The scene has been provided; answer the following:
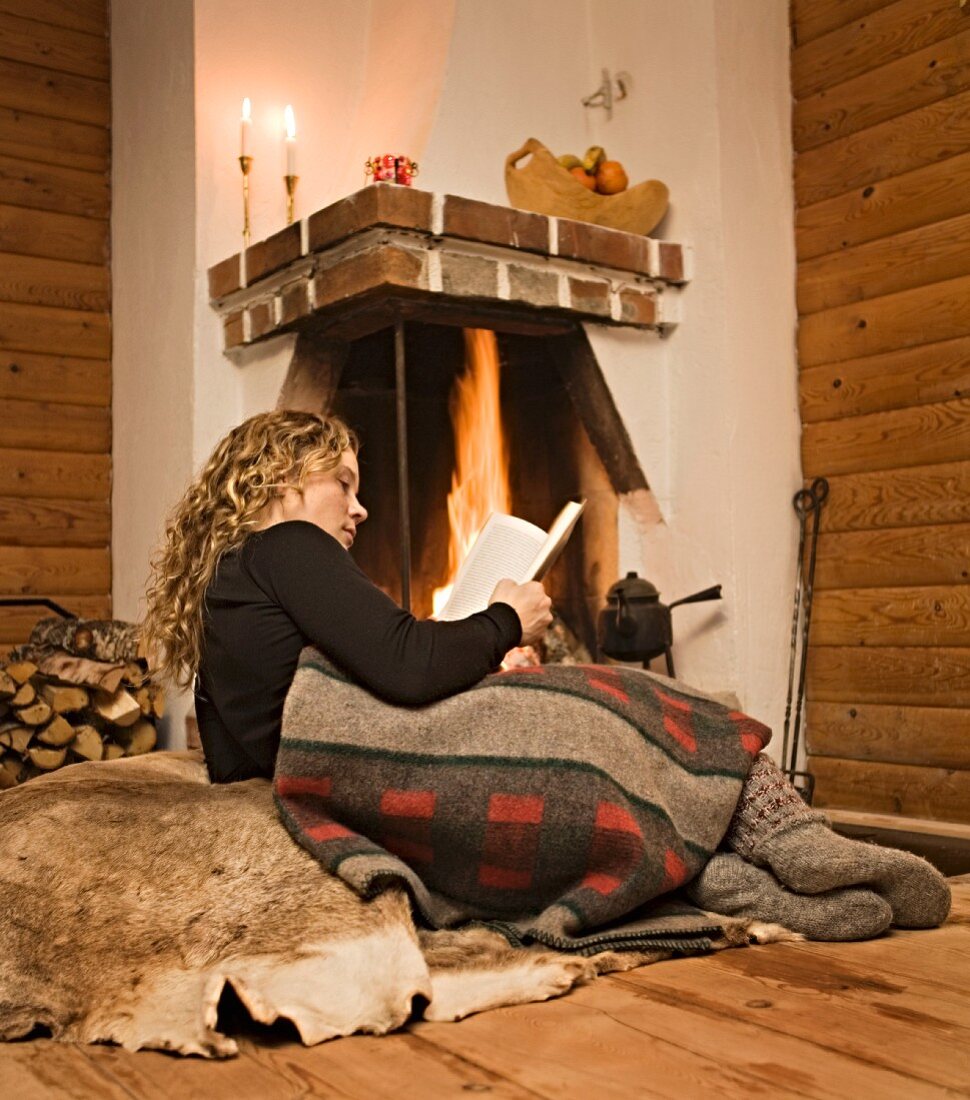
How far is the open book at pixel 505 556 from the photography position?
1790mm

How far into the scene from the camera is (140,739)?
3086mm

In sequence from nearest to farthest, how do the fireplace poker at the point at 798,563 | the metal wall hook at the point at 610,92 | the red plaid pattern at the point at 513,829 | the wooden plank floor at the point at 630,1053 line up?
the wooden plank floor at the point at 630,1053
the red plaid pattern at the point at 513,829
the fireplace poker at the point at 798,563
the metal wall hook at the point at 610,92

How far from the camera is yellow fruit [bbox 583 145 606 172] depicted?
3178 millimetres

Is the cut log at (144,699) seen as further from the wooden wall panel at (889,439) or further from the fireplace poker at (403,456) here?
the wooden wall panel at (889,439)

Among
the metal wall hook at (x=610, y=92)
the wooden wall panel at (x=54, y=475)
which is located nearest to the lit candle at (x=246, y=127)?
the metal wall hook at (x=610, y=92)

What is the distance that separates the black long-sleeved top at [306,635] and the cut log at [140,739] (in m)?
1.45

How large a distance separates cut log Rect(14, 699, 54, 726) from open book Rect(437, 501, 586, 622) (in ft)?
4.59

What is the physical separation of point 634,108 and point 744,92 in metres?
0.34

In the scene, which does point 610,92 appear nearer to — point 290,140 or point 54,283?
point 290,140

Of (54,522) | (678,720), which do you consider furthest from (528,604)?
(54,522)

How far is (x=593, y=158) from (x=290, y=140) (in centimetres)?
79

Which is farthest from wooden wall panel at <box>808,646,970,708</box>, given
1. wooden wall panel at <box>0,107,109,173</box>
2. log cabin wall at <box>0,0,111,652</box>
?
wooden wall panel at <box>0,107,109,173</box>

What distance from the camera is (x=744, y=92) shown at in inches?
123

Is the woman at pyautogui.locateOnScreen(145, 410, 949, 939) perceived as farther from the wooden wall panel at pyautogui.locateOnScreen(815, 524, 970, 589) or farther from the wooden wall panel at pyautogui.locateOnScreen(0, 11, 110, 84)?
the wooden wall panel at pyautogui.locateOnScreen(0, 11, 110, 84)
